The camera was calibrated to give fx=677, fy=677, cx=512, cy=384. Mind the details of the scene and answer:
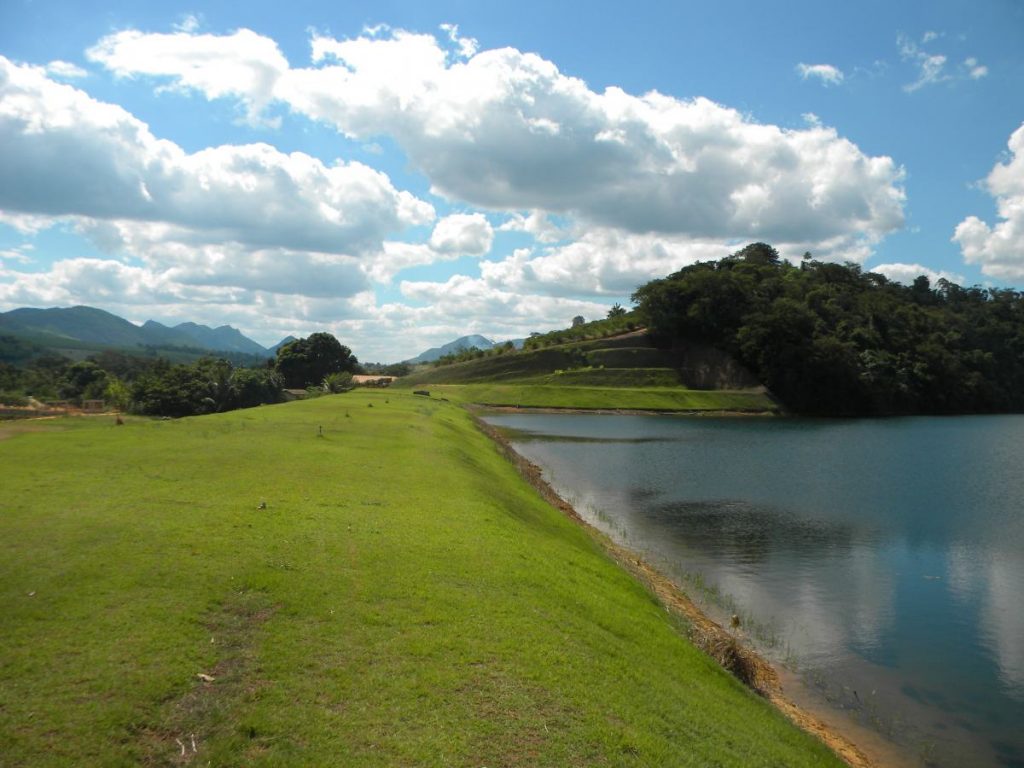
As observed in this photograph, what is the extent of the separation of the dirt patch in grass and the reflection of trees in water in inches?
750

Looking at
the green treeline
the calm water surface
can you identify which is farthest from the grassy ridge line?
the calm water surface

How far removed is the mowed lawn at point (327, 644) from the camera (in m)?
8.07

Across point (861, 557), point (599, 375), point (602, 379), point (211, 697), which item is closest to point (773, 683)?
point (211, 697)

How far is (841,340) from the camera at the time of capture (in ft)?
388

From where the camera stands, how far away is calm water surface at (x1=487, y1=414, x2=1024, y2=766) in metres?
14.9

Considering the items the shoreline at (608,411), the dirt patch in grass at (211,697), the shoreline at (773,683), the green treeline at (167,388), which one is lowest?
the shoreline at (773,683)

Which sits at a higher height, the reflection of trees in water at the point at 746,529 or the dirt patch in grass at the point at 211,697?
the dirt patch in grass at the point at 211,697

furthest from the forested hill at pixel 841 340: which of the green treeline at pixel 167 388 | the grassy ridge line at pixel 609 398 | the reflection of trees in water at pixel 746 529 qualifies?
the reflection of trees in water at pixel 746 529

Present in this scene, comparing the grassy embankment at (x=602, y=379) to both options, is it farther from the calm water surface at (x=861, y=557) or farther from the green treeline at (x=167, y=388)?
the calm water surface at (x=861, y=557)

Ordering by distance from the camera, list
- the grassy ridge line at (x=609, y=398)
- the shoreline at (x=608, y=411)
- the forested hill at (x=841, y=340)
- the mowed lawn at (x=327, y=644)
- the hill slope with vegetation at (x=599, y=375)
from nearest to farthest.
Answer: the mowed lawn at (x=327, y=644), the shoreline at (x=608, y=411), the grassy ridge line at (x=609, y=398), the hill slope with vegetation at (x=599, y=375), the forested hill at (x=841, y=340)

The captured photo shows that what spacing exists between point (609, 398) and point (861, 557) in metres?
76.2

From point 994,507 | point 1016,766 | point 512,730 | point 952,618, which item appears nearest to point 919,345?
point 994,507

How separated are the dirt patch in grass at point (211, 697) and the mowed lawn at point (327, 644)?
1.1 inches

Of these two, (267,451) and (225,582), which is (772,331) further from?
(225,582)
